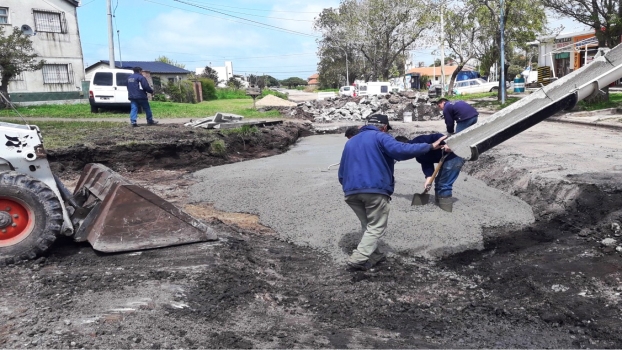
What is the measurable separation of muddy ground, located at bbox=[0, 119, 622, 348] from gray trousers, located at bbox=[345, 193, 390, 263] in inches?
8.7

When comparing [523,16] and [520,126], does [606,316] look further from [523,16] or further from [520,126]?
[523,16]

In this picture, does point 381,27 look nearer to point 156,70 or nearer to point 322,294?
point 156,70

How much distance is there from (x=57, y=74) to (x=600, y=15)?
2796 cm

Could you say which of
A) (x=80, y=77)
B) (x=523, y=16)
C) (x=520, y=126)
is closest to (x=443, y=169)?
(x=520, y=126)

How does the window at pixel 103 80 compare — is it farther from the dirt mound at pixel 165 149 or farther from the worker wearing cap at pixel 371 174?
the worker wearing cap at pixel 371 174

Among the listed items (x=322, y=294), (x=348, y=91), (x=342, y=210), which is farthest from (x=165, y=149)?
(x=348, y=91)

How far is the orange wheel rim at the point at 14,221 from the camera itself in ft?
15.3

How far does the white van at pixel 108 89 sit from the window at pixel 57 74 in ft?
38.7

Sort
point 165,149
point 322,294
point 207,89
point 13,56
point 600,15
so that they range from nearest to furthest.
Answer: point 322,294 → point 165,149 → point 600,15 → point 13,56 → point 207,89

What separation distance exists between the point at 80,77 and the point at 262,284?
30.9 m

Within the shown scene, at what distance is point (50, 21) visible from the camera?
29.6 m

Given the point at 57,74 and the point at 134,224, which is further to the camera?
the point at 57,74

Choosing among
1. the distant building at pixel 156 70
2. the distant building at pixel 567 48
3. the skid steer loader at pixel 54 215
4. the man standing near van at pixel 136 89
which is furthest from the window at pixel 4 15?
the distant building at pixel 567 48

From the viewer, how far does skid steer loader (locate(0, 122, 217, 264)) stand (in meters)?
4.64
